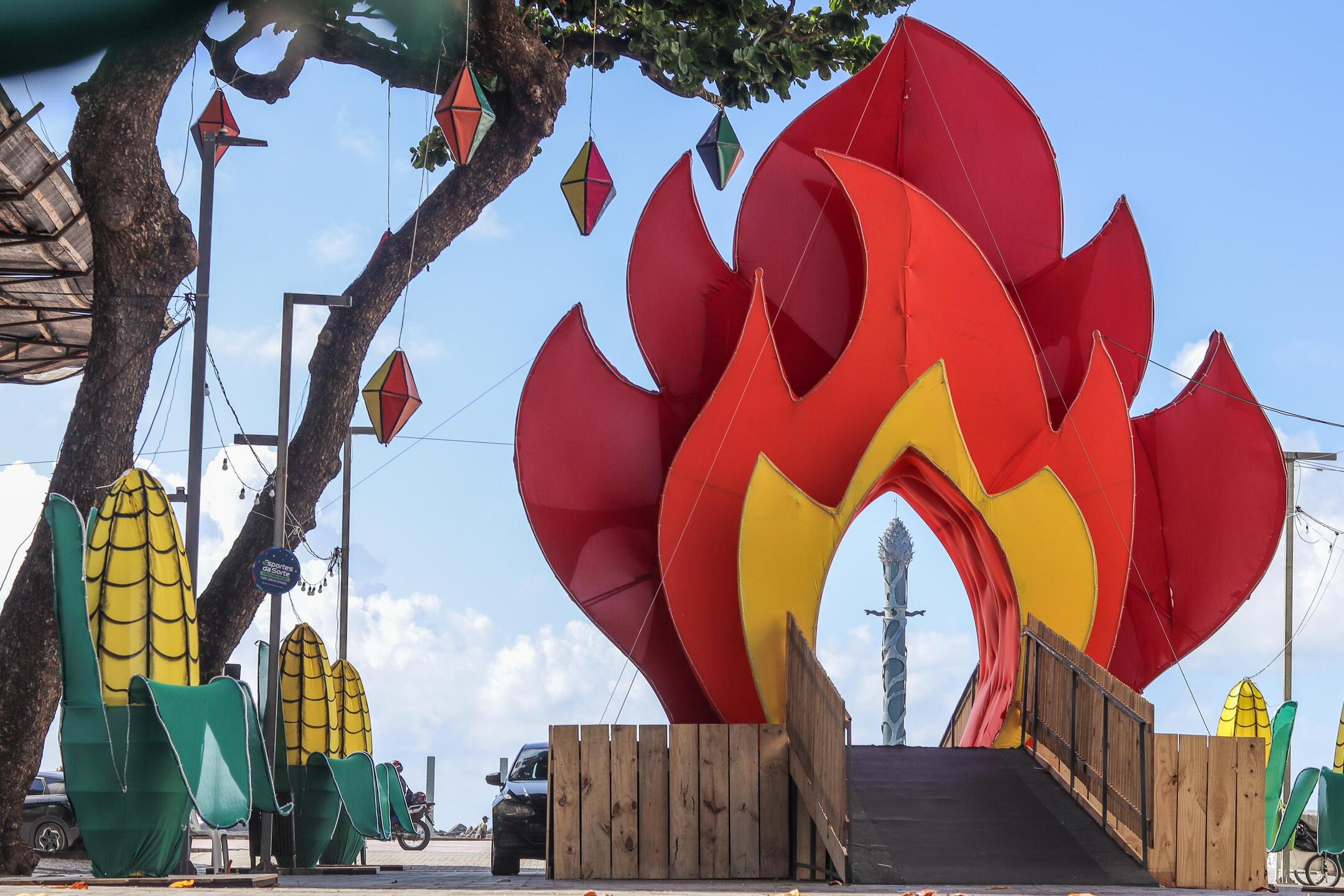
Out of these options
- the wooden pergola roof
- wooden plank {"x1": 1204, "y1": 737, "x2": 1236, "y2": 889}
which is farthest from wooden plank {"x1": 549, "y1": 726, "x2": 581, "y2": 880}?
the wooden pergola roof

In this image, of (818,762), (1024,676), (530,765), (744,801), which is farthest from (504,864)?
(1024,676)

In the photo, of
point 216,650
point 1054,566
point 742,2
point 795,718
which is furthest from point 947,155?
point 216,650

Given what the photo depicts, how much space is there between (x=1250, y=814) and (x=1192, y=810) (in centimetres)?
61

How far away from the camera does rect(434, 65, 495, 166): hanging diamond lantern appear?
44.9 ft

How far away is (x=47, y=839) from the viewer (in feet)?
64.6

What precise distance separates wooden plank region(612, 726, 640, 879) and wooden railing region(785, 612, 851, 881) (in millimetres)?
1382

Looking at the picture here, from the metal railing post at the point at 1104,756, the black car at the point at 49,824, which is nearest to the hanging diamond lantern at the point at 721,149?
the metal railing post at the point at 1104,756

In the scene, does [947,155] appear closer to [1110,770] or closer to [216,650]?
[1110,770]

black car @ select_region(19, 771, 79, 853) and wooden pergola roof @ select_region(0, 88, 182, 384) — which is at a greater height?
wooden pergola roof @ select_region(0, 88, 182, 384)

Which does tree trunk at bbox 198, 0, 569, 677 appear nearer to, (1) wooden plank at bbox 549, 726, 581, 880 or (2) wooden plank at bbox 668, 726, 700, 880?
(1) wooden plank at bbox 549, 726, 581, 880

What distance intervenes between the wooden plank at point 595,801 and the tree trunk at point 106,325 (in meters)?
4.85

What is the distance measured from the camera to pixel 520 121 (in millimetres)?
17219

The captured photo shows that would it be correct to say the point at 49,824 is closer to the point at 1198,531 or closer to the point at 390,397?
the point at 390,397

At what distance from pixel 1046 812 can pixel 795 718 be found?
230cm
